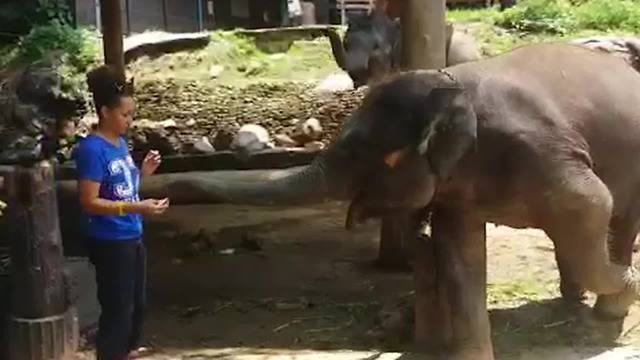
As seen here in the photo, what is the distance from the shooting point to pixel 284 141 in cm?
1211

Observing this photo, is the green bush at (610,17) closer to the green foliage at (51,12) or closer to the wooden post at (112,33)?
the green foliage at (51,12)

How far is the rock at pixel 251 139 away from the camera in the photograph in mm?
11250

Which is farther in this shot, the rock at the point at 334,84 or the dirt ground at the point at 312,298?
the rock at the point at 334,84

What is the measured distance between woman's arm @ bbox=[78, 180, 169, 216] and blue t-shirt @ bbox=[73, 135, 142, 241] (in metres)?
0.04

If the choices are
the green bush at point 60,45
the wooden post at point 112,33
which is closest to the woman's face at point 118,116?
the wooden post at point 112,33

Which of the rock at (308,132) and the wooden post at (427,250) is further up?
the wooden post at (427,250)

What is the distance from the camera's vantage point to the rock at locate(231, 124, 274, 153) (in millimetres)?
11250

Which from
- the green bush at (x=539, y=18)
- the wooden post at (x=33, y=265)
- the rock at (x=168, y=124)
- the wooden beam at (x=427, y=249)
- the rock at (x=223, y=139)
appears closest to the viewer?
the wooden post at (x=33, y=265)

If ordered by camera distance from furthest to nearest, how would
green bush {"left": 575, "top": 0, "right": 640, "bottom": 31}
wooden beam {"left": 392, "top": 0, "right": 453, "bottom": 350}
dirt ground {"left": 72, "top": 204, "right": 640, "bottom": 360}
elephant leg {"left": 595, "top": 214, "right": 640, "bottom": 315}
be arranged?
green bush {"left": 575, "top": 0, "right": 640, "bottom": 31}
elephant leg {"left": 595, "top": 214, "right": 640, "bottom": 315}
dirt ground {"left": 72, "top": 204, "right": 640, "bottom": 360}
wooden beam {"left": 392, "top": 0, "right": 453, "bottom": 350}

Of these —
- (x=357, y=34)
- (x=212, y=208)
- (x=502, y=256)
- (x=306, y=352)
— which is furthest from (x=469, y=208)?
(x=212, y=208)

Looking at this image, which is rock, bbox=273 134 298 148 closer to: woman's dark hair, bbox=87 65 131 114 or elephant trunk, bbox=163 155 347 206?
elephant trunk, bbox=163 155 347 206

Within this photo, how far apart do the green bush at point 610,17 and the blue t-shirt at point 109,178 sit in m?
13.0

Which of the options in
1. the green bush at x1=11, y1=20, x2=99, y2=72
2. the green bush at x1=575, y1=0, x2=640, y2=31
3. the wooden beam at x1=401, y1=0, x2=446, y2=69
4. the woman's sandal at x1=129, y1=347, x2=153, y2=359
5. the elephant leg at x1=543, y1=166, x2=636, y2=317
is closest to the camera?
the elephant leg at x1=543, y1=166, x2=636, y2=317

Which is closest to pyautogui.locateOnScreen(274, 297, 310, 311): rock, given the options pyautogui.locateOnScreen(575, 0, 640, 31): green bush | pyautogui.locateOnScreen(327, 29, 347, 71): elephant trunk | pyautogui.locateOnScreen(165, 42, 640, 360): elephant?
pyautogui.locateOnScreen(165, 42, 640, 360): elephant
